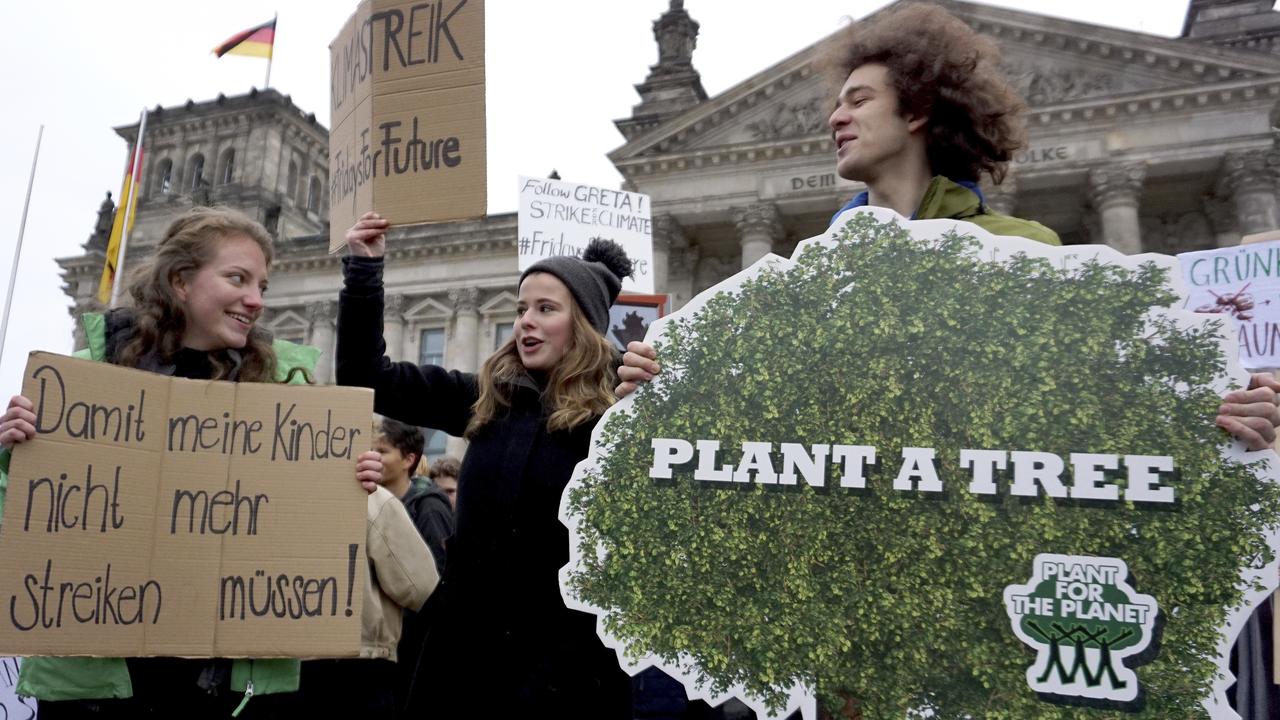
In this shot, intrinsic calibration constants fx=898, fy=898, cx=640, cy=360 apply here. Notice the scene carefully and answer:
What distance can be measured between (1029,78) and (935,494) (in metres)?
26.8

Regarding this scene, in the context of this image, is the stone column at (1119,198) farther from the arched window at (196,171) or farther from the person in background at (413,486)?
the arched window at (196,171)

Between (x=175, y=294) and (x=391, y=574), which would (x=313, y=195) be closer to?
(x=391, y=574)

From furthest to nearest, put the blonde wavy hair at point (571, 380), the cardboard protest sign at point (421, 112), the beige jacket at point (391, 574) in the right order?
the beige jacket at point (391, 574) → the cardboard protest sign at point (421, 112) → the blonde wavy hair at point (571, 380)

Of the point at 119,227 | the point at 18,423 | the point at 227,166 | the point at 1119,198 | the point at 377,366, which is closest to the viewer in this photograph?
the point at 18,423

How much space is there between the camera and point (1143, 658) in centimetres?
157

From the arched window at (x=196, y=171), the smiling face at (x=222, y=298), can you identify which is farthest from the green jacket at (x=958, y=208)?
the arched window at (x=196, y=171)

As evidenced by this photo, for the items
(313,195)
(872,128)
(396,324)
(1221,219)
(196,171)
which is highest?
(313,195)

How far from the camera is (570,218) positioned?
8859 mm

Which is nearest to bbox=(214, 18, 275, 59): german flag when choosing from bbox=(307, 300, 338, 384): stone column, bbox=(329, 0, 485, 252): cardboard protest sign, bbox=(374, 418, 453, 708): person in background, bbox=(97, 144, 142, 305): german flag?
bbox=(97, 144, 142, 305): german flag

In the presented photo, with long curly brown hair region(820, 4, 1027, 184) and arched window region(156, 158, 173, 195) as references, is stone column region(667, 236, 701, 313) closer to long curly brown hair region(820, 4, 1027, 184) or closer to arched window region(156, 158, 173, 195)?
arched window region(156, 158, 173, 195)

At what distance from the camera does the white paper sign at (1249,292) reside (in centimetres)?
430

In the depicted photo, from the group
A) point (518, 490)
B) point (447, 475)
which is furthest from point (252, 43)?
point (518, 490)

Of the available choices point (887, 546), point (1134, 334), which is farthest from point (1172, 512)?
point (887, 546)

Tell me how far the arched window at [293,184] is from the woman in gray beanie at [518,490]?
3972cm
